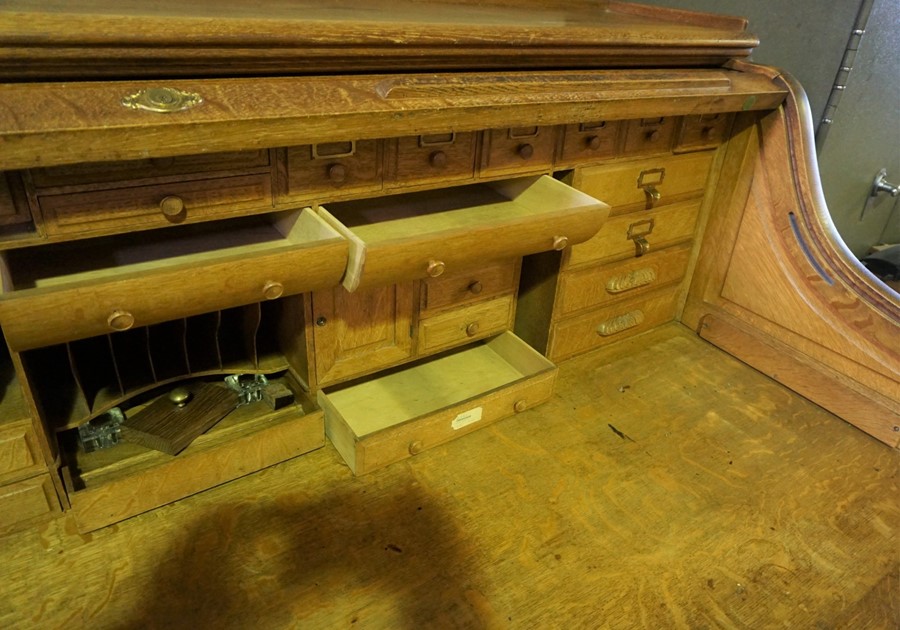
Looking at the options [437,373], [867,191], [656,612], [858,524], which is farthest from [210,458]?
[867,191]

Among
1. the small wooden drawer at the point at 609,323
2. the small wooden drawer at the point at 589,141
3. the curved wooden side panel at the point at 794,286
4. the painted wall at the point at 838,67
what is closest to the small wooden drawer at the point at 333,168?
the small wooden drawer at the point at 589,141

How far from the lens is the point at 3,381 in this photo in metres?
1.09

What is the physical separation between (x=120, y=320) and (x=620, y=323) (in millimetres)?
1300

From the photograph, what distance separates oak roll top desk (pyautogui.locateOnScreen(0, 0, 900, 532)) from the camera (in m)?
0.83

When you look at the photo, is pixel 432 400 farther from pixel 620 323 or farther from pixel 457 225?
pixel 620 323

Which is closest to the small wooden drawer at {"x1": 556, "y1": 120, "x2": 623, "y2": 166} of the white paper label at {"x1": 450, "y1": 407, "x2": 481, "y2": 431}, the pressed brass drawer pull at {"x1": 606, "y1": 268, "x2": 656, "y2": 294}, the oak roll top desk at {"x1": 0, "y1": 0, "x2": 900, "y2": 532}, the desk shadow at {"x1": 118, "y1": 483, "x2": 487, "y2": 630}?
the oak roll top desk at {"x1": 0, "y1": 0, "x2": 900, "y2": 532}

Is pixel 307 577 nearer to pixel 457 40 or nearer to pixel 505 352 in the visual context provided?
pixel 505 352

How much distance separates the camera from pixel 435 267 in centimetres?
107

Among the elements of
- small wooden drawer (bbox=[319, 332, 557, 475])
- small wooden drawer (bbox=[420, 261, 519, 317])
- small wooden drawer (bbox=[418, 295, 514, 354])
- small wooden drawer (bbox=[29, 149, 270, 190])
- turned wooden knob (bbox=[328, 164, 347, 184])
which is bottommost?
small wooden drawer (bbox=[319, 332, 557, 475])

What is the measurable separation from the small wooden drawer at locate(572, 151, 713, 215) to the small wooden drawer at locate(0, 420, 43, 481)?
1.16 metres

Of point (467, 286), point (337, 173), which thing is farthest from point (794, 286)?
point (337, 173)

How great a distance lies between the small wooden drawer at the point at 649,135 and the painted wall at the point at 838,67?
629 mm

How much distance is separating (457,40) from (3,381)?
1.01 m

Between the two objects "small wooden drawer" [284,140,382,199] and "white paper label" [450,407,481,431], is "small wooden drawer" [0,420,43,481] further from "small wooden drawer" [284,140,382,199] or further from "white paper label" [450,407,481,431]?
"white paper label" [450,407,481,431]
